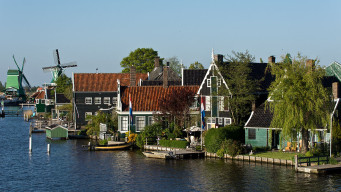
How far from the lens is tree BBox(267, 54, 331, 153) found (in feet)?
157

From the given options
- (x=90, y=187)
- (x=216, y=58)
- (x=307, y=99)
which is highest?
(x=216, y=58)

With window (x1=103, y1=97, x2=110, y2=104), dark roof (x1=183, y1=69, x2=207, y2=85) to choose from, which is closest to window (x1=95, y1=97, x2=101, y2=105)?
window (x1=103, y1=97, x2=110, y2=104)

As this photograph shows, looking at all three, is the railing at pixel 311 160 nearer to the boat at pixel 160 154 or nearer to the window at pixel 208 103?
the boat at pixel 160 154

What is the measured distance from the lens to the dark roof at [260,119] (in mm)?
54562

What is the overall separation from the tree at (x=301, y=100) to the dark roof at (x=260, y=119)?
5.16m

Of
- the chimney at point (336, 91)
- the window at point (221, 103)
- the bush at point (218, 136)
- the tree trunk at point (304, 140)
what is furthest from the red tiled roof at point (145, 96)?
the tree trunk at point (304, 140)

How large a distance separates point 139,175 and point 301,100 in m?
16.3

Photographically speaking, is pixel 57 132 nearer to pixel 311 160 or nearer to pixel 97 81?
pixel 97 81

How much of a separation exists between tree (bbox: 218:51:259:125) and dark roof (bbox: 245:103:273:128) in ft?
8.29

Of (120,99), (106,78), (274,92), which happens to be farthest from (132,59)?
(274,92)

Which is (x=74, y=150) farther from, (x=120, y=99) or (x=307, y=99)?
(x=307, y=99)

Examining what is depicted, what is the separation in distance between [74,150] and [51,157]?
6.18m

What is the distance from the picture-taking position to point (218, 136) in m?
53.8

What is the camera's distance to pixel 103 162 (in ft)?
176
